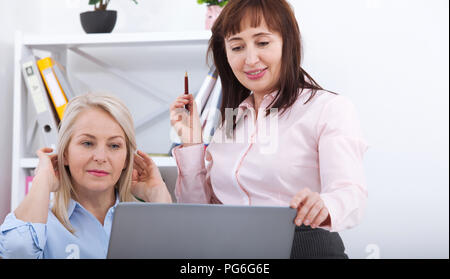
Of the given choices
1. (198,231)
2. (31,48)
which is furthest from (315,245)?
(31,48)

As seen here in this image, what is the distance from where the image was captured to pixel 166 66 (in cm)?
186

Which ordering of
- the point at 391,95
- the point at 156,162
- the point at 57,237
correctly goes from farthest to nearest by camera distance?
the point at 391,95
the point at 156,162
the point at 57,237

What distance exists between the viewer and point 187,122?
50.1 inches

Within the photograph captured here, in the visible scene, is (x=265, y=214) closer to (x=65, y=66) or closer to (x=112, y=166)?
(x=112, y=166)

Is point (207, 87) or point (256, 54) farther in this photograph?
point (207, 87)

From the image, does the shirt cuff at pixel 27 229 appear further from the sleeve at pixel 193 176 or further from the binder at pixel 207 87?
the binder at pixel 207 87

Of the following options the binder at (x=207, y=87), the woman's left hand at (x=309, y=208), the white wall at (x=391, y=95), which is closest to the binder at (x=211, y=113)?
the binder at (x=207, y=87)

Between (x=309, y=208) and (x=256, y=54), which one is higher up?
(x=256, y=54)

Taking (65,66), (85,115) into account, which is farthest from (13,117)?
(85,115)

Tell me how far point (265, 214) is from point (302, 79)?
0.62 meters

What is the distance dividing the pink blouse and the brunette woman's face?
56 mm

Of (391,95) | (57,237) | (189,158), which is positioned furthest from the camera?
(391,95)

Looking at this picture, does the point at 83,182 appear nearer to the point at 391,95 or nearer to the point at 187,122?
the point at 187,122

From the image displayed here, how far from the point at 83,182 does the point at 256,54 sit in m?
0.49
